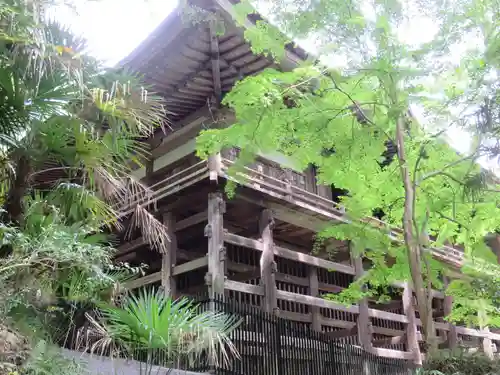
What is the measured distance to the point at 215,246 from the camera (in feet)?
35.4

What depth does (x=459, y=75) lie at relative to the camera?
739 cm

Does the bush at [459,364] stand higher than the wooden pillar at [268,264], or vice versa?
the wooden pillar at [268,264]

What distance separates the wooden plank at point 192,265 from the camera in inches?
443

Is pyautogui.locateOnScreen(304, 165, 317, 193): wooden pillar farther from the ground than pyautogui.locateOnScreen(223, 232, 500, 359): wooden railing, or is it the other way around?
pyautogui.locateOnScreen(304, 165, 317, 193): wooden pillar

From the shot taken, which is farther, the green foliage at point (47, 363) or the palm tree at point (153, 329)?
the palm tree at point (153, 329)

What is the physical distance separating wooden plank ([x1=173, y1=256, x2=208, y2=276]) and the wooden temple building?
0.11 ft

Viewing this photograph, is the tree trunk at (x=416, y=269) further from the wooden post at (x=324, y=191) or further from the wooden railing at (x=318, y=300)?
the wooden post at (x=324, y=191)

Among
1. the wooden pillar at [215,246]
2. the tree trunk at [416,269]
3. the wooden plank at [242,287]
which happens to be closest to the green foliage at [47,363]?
the tree trunk at [416,269]

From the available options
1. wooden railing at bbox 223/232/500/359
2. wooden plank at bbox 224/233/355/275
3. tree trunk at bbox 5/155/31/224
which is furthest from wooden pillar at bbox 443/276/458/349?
tree trunk at bbox 5/155/31/224

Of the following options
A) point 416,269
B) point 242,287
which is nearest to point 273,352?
point 242,287

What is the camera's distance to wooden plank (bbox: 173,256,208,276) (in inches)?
443

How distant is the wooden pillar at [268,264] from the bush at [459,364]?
456 cm

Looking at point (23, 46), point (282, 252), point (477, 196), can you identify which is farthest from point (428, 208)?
point (23, 46)

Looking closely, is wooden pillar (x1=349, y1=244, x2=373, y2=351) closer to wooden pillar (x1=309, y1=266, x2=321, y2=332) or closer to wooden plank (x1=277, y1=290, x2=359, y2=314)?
wooden plank (x1=277, y1=290, x2=359, y2=314)
